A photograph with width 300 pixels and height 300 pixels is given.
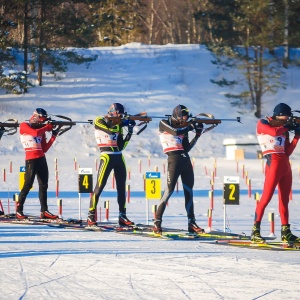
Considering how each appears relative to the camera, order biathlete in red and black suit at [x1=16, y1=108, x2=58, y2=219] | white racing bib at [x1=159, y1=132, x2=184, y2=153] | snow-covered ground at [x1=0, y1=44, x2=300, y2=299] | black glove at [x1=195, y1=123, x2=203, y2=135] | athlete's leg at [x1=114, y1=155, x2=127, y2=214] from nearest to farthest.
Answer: snow-covered ground at [x1=0, y1=44, x2=300, y2=299] < white racing bib at [x1=159, y1=132, x2=184, y2=153] < black glove at [x1=195, y1=123, x2=203, y2=135] < athlete's leg at [x1=114, y1=155, x2=127, y2=214] < biathlete in red and black suit at [x1=16, y1=108, x2=58, y2=219]

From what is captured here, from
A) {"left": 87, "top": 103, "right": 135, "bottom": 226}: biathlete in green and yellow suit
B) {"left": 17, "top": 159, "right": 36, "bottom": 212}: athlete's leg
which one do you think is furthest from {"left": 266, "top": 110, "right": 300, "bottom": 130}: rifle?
{"left": 17, "top": 159, "right": 36, "bottom": 212}: athlete's leg

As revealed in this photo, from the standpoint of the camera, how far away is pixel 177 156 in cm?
1400

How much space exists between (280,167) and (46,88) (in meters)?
35.7

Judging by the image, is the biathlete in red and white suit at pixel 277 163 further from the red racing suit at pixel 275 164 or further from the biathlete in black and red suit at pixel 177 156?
the biathlete in black and red suit at pixel 177 156

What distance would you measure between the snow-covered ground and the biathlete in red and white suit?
946 millimetres

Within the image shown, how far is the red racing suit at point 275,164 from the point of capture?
12805 mm

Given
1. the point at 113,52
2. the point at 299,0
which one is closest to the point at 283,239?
the point at 299,0

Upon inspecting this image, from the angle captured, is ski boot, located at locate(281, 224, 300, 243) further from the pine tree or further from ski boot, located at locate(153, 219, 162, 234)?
the pine tree

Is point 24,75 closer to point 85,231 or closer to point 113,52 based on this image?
point 113,52

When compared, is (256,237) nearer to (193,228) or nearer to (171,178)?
(193,228)

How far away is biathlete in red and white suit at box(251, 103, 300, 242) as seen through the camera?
1280 cm

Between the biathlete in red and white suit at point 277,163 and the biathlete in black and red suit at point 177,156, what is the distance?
1.51 meters

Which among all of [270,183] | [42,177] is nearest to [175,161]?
[270,183]

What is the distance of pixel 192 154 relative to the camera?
136ft
